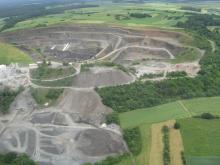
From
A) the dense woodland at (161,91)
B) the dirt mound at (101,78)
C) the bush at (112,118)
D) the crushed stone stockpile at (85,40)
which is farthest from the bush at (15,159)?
the crushed stone stockpile at (85,40)

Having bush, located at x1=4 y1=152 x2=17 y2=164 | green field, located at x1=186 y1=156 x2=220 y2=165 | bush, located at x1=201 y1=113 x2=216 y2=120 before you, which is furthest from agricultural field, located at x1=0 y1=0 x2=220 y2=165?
bush, located at x1=4 y1=152 x2=17 y2=164

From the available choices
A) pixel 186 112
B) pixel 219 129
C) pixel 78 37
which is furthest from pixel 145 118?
pixel 78 37

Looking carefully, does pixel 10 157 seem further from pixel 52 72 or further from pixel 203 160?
pixel 52 72

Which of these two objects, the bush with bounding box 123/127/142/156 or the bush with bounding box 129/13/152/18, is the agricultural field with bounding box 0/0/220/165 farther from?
the bush with bounding box 129/13/152/18

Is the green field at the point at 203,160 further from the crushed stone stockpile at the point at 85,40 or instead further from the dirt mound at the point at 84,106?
the crushed stone stockpile at the point at 85,40

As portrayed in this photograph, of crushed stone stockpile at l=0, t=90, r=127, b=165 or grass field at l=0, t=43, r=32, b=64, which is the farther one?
grass field at l=0, t=43, r=32, b=64

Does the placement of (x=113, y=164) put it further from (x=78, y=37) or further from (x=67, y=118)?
(x=78, y=37)
